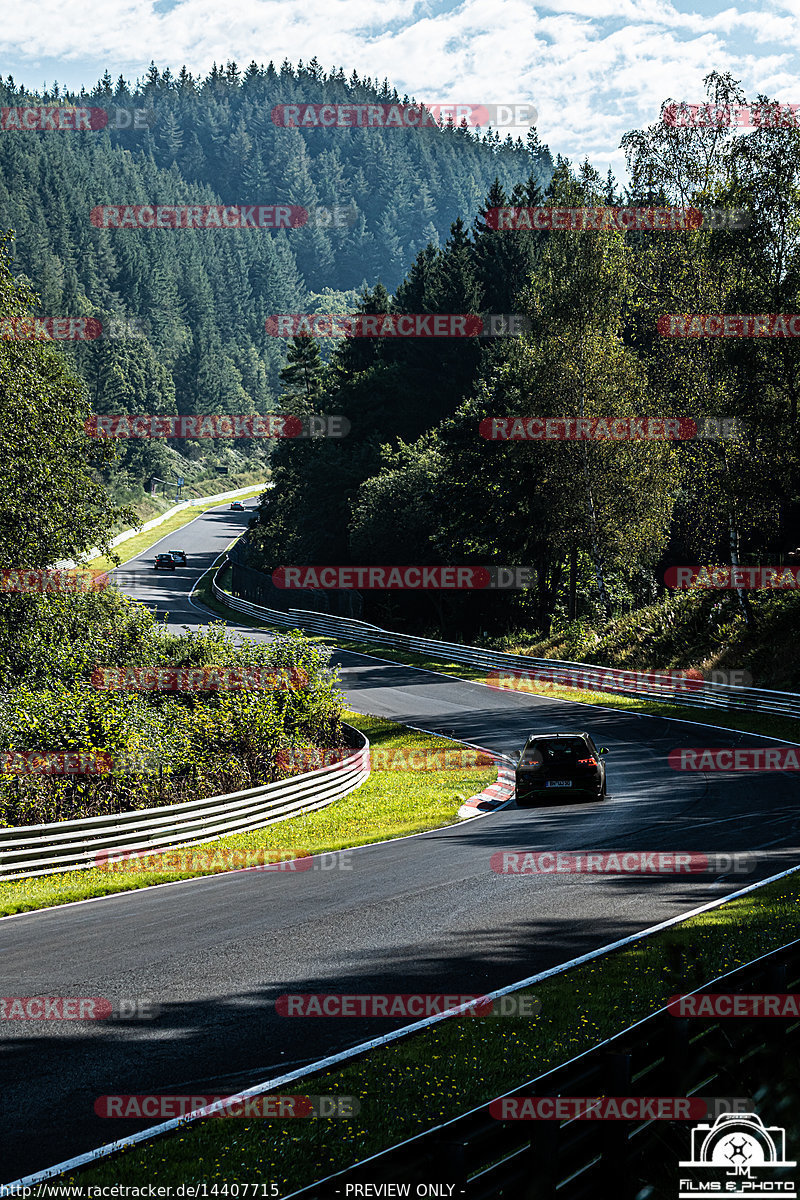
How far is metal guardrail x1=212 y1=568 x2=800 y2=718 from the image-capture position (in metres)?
29.7

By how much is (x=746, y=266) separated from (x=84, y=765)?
2487 centimetres

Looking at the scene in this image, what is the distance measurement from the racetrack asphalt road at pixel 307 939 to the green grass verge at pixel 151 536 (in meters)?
60.2

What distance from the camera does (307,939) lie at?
1018 cm

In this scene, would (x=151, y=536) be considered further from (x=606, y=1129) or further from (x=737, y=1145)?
(x=606, y=1129)

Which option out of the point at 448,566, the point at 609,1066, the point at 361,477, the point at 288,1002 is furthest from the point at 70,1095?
the point at 361,477

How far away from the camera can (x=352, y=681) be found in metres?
40.7

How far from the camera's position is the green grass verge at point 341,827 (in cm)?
1344

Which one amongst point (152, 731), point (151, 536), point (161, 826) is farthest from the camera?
point (151, 536)

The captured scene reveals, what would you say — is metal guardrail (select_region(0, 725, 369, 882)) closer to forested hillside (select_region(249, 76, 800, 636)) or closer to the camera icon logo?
the camera icon logo

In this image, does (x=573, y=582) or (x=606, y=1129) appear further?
(x=573, y=582)

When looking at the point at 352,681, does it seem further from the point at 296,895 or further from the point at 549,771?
the point at 296,895

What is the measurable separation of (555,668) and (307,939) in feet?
95.2

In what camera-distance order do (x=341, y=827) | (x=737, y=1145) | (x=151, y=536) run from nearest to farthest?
(x=737, y=1145)
(x=341, y=827)
(x=151, y=536)

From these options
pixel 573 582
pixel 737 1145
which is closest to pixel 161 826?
pixel 737 1145
